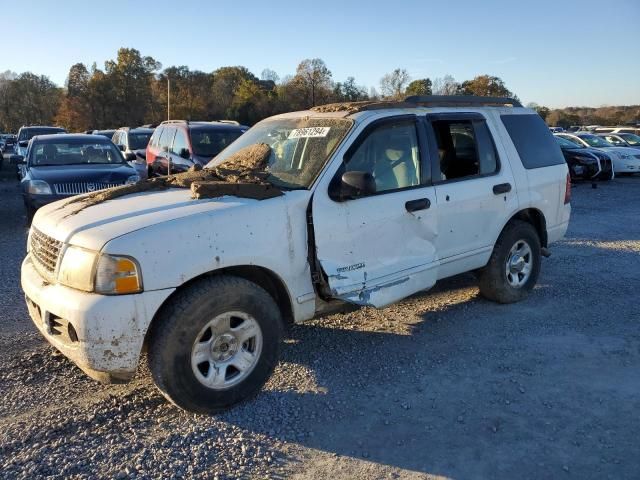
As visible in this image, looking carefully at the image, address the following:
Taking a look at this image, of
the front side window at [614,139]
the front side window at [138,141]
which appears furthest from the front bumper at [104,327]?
the front side window at [614,139]

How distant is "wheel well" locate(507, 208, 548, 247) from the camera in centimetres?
570

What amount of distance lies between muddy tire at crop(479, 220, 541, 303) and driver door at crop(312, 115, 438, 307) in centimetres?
102

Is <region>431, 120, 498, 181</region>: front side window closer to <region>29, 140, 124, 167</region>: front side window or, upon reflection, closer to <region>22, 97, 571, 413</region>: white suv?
<region>22, 97, 571, 413</region>: white suv

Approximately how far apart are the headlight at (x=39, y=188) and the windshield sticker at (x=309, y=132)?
5.80 m

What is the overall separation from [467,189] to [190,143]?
7392mm

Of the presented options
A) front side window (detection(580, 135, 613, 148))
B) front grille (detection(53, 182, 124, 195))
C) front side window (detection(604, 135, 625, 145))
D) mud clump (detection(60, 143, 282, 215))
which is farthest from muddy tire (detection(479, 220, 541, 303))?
front side window (detection(604, 135, 625, 145))

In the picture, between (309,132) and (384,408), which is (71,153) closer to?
(309,132)

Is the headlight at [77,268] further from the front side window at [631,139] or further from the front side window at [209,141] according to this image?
the front side window at [631,139]

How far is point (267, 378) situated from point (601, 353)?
2756 mm

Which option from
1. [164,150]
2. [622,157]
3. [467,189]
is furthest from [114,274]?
[622,157]

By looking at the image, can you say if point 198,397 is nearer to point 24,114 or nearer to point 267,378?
point 267,378

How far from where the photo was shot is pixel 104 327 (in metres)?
3.09

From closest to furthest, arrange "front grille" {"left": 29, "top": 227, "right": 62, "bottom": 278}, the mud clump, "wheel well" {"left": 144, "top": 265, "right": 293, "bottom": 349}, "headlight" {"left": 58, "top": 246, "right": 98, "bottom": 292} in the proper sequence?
"headlight" {"left": 58, "top": 246, "right": 98, "bottom": 292} < "front grille" {"left": 29, "top": 227, "right": 62, "bottom": 278} < "wheel well" {"left": 144, "top": 265, "right": 293, "bottom": 349} < the mud clump

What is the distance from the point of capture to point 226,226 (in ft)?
11.3
